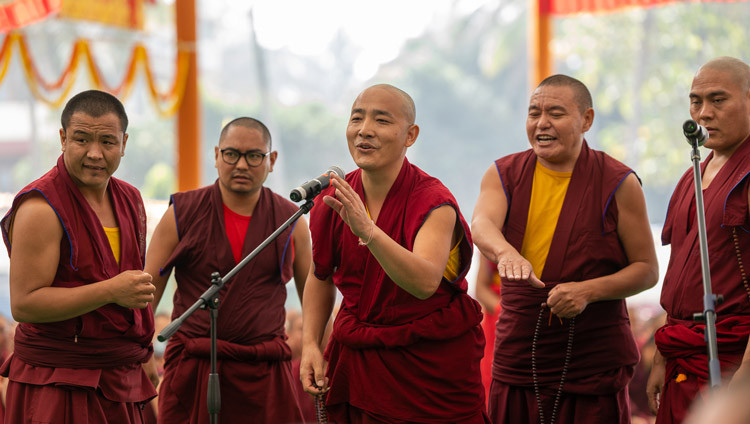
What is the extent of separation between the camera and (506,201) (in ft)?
12.0

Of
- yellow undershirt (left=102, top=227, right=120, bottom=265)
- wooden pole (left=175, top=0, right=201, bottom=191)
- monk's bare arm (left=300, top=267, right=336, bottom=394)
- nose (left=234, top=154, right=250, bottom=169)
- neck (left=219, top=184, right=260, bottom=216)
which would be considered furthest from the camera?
wooden pole (left=175, top=0, right=201, bottom=191)

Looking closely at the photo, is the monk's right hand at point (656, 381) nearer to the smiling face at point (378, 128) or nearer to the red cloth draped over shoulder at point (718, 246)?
the red cloth draped over shoulder at point (718, 246)

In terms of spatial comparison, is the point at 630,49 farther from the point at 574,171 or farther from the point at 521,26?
the point at 574,171

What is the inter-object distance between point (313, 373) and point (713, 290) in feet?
5.29

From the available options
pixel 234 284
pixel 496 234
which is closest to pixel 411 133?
pixel 496 234

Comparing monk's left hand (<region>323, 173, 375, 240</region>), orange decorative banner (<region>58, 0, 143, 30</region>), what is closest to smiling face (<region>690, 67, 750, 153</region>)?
monk's left hand (<region>323, 173, 375, 240</region>)

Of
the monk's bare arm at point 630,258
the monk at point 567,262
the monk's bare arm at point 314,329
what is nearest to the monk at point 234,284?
the monk's bare arm at point 314,329

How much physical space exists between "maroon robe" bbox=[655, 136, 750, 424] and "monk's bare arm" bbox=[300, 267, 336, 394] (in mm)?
1390

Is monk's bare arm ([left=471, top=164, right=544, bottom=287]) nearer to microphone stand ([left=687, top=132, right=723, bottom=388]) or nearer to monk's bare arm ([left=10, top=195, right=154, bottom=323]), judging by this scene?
microphone stand ([left=687, top=132, right=723, bottom=388])

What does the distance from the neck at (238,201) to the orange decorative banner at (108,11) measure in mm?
3066

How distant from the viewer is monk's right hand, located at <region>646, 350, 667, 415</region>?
136 inches

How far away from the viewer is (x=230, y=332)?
3.84 meters

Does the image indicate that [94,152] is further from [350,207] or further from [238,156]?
[350,207]

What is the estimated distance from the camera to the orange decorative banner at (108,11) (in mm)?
6293
